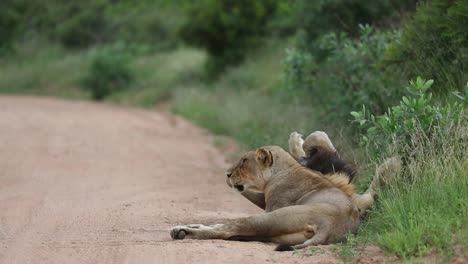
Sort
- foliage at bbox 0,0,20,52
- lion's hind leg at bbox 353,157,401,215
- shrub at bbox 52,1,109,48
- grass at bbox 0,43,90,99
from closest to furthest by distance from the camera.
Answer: lion's hind leg at bbox 353,157,401,215 < grass at bbox 0,43,90,99 < foliage at bbox 0,0,20,52 < shrub at bbox 52,1,109,48

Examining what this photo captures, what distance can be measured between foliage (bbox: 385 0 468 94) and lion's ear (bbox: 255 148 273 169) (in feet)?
9.76

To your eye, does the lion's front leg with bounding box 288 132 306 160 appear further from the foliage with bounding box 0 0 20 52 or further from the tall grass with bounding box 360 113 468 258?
the foliage with bounding box 0 0 20 52

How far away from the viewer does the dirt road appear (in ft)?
22.9

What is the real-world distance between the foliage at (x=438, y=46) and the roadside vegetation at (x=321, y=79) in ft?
0.07

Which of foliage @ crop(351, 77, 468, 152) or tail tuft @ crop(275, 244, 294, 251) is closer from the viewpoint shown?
tail tuft @ crop(275, 244, 294, 251)

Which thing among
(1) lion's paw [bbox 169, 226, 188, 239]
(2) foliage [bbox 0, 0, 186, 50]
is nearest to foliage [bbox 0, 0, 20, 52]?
(2) foliage [bbox 0, 0, 186, 50]

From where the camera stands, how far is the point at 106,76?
34250 mm

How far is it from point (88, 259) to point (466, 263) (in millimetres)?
2909

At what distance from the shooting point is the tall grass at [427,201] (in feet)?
21.6

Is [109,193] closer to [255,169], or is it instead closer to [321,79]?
[255,169]

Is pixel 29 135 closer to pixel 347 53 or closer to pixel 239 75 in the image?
pixel 347 53

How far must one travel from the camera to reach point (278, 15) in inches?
1152

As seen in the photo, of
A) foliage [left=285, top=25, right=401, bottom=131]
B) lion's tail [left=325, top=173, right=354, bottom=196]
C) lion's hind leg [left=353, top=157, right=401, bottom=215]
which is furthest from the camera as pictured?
foliage [left=285, top=25, right=401, bottom=131]

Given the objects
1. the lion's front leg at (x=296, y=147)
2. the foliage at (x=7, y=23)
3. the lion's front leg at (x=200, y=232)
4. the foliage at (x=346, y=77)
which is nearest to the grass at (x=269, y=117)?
the foliage at (x=346, y=77)
